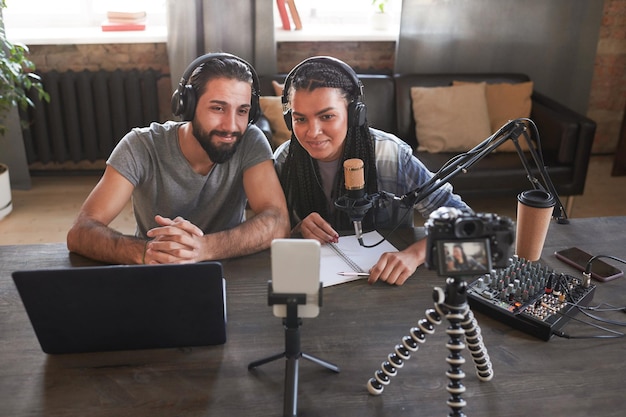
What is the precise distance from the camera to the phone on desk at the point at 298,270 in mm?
978

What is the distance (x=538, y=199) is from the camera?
1441 millimetres

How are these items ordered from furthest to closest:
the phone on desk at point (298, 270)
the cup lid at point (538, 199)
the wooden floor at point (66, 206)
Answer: the wooden floor at point (66, 206), the cup lid at point (538, 199), the phone on desk at point (298, 270)

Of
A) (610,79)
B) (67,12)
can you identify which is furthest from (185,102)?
(610,79)

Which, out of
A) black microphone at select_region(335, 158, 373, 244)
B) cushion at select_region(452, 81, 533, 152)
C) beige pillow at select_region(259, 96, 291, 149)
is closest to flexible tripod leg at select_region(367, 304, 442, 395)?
black microphone at select_region(335, 158, 373, 244)

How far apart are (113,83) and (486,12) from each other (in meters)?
2.45

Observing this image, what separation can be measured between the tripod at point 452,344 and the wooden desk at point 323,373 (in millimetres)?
31

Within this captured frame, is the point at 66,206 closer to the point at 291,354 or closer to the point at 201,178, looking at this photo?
the point at 201,178

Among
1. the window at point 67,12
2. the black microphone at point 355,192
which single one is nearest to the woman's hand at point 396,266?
the black microphone at point 355,192

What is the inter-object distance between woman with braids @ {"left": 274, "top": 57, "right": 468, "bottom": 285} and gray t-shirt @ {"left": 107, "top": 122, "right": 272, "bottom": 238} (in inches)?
5.4

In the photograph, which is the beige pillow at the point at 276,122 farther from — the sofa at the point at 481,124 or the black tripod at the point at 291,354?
the black tripod at the point at 291,354

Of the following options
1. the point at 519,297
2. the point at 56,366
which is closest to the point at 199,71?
the point at 56,366

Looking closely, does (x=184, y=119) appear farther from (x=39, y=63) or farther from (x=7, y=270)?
(x=39, y=63)

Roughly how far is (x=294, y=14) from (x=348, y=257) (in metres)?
2.76

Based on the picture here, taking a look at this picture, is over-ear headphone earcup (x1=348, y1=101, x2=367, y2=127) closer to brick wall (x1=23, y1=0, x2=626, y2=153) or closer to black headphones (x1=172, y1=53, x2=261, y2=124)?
black headphones (x1=172, y1=53, x2=261, y2=124)
